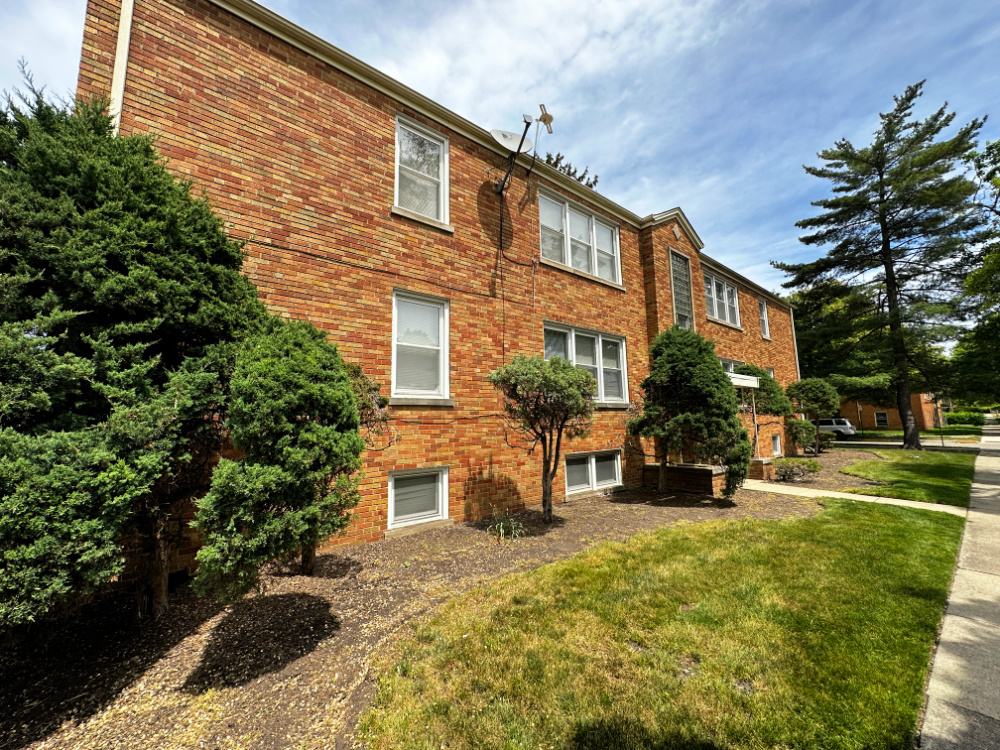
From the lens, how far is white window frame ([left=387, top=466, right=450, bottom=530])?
5.77 metres

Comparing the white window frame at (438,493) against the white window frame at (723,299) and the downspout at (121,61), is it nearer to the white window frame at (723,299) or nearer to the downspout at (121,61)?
the downspout at (121,61)

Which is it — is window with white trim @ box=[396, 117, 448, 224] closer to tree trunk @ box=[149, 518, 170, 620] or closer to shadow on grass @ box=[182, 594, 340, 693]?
tree trunk @ box=[149, 518, 170, 620]

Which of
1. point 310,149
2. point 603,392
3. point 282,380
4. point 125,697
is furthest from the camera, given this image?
point 603,392

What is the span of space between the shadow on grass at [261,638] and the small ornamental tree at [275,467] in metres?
0.57

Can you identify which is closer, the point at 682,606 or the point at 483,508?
the point at 682,606

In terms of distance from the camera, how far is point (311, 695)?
2492mm

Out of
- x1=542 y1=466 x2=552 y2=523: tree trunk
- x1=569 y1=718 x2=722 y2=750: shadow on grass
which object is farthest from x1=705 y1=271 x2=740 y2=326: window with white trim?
x1=569 y1=718 x2=722 y2=750: shadow on grass

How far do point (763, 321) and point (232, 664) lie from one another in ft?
64.0

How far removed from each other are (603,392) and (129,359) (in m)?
8.15

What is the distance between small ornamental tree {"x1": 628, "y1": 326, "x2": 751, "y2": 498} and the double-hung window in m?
10.2

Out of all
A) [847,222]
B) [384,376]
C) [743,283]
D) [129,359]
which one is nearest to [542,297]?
[384,376]

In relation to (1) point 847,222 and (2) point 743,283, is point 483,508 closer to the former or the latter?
(2) point 743,283

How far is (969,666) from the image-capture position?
2.72m

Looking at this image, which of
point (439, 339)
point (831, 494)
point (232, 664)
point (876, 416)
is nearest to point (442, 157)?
point (439, 339)
